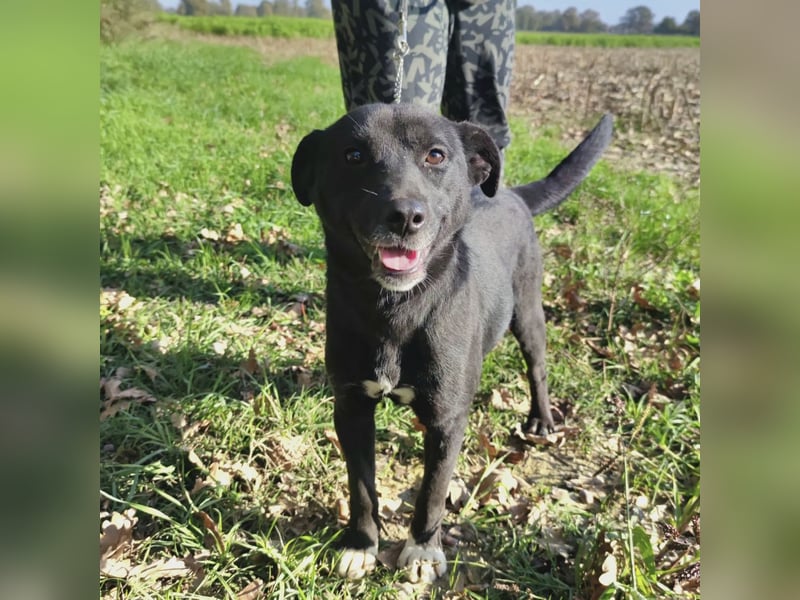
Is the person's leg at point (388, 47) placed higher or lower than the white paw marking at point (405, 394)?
higher

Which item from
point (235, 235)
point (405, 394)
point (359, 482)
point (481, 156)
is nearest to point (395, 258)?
point (405, 394)

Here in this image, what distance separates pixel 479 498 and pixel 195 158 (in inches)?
189

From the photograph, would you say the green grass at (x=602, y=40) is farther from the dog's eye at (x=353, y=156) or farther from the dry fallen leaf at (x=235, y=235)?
the dog's eye at (x=353, y=156)

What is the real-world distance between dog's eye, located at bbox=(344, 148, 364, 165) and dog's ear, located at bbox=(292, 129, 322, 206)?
21 centimetres

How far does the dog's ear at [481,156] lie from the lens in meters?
2.12

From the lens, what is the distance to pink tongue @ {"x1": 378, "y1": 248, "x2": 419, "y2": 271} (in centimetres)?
179

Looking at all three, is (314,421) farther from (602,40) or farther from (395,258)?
(602,40)

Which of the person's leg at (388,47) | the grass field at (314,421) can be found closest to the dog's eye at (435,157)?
the person's leg at (388,47)

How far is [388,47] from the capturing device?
238 cm

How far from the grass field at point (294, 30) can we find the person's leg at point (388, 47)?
864 inches

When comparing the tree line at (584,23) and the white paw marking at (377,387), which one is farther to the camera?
the tree line at (584,23)
